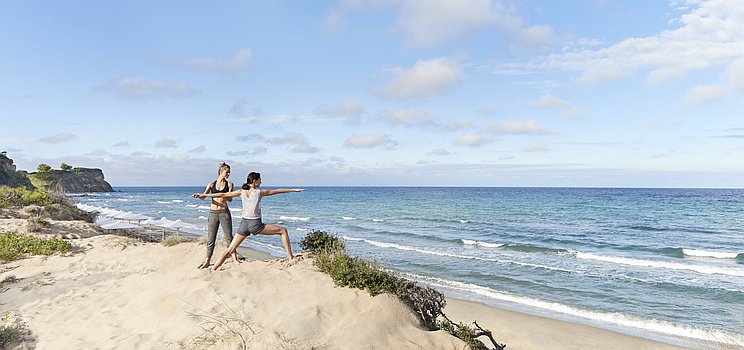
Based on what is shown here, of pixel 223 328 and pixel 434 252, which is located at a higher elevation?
pixel 223 328

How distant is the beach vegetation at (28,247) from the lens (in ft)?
40.5

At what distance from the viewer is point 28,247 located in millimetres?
12898

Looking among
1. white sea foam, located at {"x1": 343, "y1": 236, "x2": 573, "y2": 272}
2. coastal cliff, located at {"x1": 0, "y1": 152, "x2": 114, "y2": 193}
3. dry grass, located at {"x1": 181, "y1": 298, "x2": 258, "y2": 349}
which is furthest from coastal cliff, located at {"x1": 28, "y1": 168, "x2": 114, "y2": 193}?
dry grass, located at {"x1": 181, "y1": 298, "x2": 258, "y2": 349}

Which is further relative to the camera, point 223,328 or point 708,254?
point 708,254

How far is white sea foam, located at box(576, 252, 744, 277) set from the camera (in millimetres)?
19047

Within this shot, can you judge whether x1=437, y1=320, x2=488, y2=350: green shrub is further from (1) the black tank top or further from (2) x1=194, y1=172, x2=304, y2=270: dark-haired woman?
(1) the black tank top

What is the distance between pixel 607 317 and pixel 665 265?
10029mm

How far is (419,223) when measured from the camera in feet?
128

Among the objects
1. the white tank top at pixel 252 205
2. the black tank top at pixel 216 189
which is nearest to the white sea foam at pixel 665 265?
the white tank top at pixel 252 205

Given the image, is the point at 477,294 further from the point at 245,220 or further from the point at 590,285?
the point at 245,220

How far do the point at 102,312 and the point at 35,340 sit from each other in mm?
1060

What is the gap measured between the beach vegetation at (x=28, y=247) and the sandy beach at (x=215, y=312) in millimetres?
981

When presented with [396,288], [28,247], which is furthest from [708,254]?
[28,247]

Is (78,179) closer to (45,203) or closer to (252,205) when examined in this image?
(45,203)
